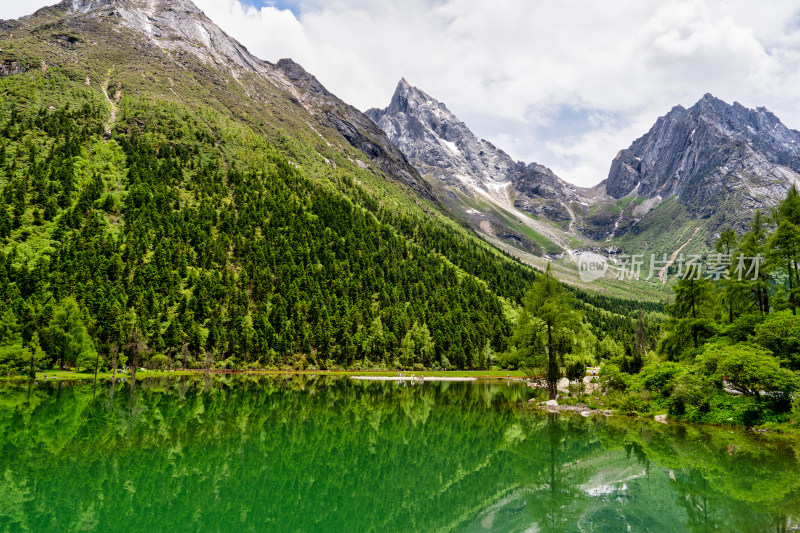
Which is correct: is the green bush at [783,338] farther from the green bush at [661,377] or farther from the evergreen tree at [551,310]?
the evergreen tree at [551,310]

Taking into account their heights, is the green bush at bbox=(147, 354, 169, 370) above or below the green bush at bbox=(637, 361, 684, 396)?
below

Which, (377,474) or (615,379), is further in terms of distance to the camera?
(615,379)

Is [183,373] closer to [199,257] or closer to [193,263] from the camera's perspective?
[193,263]

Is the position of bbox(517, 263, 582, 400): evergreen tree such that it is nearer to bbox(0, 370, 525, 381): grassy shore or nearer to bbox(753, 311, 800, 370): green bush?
bbox(753, 311, 800, 370): green bush

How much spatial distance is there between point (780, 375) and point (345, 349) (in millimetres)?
91594

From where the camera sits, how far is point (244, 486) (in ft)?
56.7

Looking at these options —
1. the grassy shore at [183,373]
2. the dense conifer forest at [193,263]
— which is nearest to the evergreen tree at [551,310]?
the grassy shore at [183,373]

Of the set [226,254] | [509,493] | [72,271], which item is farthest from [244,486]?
[226,254]

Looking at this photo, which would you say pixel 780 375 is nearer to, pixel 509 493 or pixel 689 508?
pixel 689 508

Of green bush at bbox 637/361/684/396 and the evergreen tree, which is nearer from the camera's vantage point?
green bush at bbox 637/361/684/396

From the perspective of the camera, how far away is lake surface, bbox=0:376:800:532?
47.3ft

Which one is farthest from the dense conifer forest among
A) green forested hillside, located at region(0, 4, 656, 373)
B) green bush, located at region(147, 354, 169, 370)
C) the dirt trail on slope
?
the dirt trail on slope

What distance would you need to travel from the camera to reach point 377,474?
787 inches

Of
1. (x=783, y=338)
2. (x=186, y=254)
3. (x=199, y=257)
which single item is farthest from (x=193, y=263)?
(x=783, y=338)
